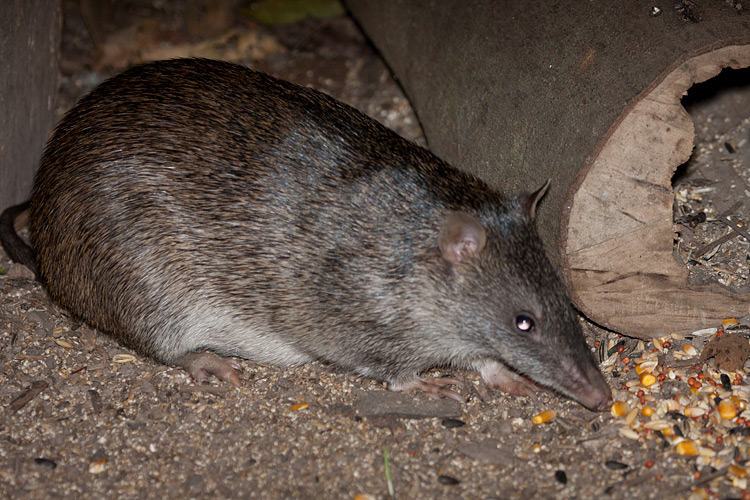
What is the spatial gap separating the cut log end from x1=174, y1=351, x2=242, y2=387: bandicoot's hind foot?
2307 millimetres

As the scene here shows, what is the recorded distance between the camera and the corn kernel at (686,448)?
4.70 m

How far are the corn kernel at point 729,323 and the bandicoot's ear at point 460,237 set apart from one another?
6.35ft

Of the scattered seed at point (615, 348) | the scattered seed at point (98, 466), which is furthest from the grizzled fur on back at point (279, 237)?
the scattered seed at point (98, 466)

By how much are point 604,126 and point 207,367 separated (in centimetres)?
299

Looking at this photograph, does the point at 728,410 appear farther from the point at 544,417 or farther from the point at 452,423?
the point at 452,423

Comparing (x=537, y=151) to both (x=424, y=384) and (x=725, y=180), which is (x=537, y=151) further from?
(x=725, y=180)

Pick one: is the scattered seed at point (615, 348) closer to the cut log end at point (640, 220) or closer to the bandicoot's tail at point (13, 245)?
the cut log end at point (640, 220)

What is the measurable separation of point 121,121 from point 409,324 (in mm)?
2235

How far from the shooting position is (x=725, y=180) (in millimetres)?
6535

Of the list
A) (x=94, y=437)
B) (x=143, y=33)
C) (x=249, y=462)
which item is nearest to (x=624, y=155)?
(x=249, y=462)

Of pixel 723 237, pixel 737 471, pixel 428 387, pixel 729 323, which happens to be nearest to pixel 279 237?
pixel 428 387

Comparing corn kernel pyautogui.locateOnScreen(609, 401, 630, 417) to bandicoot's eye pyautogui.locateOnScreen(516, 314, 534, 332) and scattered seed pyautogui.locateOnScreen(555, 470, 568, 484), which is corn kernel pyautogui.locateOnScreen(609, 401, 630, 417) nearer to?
scattered seed pyautogui.locateOnScreen(555, 470, 568, 484)

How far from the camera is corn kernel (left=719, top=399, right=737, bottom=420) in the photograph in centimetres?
490

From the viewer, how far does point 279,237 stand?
5.03m
